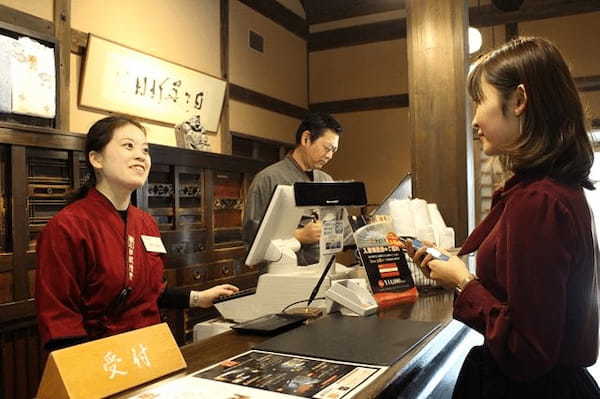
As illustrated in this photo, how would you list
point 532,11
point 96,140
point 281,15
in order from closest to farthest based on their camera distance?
point 96,140 < point 532,11 < point 281,15

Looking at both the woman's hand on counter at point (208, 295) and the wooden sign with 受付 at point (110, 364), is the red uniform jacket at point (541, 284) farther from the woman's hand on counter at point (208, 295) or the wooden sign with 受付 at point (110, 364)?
the woman's hand on counter at point (208, 295)

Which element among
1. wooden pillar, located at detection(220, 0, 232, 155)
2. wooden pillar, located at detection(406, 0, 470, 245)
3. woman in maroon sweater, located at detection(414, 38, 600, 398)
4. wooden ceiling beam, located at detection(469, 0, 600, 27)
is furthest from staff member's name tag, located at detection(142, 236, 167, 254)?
wooden ceiling beam, located at detection(469, 0, 600, 27)

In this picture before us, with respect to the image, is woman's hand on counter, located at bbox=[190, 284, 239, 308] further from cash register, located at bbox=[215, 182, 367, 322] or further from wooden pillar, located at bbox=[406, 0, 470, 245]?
wooden pillar, located at bbox=[406, 0, 470, 245]

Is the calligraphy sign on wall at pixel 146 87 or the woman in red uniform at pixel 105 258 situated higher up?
the calligraphy sign on wall at pixel 146 87

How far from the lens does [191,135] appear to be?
4406 millimetres

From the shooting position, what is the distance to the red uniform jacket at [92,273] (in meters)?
1.60

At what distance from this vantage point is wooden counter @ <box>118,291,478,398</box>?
44.9 inches

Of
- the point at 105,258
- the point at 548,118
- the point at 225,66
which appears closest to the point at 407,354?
the point at 548,118

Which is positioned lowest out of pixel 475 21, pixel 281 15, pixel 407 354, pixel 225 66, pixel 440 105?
pixel 407 354

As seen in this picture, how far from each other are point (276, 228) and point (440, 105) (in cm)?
153

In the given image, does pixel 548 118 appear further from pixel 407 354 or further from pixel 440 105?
pixel 440 105

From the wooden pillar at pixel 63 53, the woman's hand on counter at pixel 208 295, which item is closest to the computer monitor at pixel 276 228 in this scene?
the woman's hand on counter at pixel 208 295

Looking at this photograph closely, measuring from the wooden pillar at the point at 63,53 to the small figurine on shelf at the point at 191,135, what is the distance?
3.48 ft

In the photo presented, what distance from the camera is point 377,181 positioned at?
6773 millimetres
